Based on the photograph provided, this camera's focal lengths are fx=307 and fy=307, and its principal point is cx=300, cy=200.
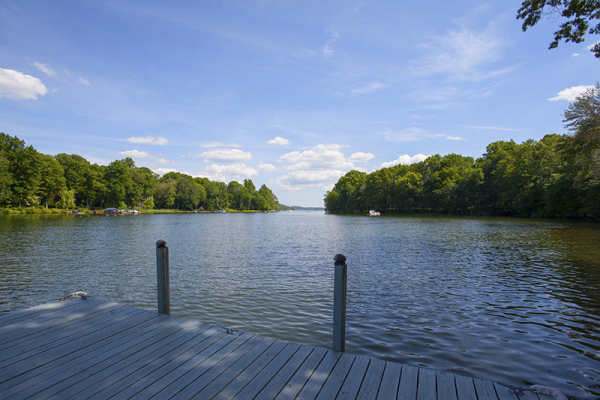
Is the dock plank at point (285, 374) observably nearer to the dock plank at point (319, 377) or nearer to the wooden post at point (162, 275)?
the dock plank at point (319, 377)

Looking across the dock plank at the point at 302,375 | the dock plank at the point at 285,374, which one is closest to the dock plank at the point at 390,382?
the dock plank at the point at 302,375

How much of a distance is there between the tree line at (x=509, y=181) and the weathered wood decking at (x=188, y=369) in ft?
104

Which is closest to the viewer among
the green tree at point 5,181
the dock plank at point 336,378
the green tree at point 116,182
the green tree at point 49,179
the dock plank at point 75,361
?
the dock plank at point 336,378

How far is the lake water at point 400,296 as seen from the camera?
5.20m

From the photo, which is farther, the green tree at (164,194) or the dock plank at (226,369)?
the green tree at (164,194)

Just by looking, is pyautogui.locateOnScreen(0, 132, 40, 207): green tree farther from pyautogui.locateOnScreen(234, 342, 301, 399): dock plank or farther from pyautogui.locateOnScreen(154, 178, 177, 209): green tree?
pyautogui.locateOnScreen(234, 342, 301, 399): dock plank

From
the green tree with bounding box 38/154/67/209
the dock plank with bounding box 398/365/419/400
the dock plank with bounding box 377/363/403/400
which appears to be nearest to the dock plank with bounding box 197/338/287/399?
the dock plank with bounding box 377/363/403/400

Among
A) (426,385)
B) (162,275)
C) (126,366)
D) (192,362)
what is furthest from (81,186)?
(426,385)

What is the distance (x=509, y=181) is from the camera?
178 feet

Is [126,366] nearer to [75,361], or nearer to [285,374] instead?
[75,361]

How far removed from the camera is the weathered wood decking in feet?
9.50

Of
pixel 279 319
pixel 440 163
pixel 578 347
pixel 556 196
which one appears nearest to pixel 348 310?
pixel 279 319

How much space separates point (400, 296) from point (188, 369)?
6897mm

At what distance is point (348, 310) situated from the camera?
7562mm
